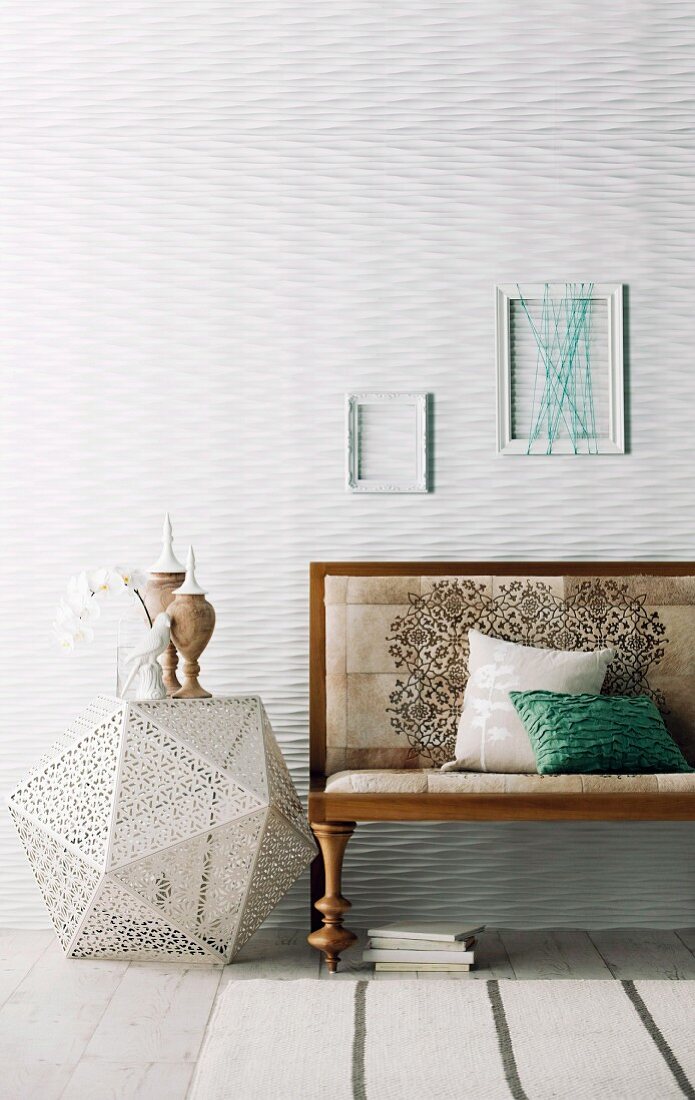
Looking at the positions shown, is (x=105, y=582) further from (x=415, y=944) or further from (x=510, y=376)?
(x=510, y=376)

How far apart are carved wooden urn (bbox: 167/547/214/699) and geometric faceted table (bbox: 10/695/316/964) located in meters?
0.11

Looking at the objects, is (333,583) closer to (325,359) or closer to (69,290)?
(325,359)

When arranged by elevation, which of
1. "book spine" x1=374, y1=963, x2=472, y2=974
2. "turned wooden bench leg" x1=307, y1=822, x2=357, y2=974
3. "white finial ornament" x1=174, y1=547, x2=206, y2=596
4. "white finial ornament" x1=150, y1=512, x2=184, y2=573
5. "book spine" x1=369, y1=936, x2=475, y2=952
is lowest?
"book spine" x1=374, y1=963, x2=472, y2=974

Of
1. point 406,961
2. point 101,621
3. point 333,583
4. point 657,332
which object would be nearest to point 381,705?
point 333,583

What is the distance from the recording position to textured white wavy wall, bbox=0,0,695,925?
10.9 ft

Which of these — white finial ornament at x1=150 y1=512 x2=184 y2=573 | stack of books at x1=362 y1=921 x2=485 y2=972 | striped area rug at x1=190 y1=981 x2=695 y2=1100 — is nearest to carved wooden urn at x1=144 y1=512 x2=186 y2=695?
white finial ornament at x1=150 y1=512 x2=184 y2=573

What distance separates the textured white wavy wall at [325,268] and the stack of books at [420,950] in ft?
2.82

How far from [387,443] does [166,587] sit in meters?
0.82

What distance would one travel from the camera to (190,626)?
2914 mm

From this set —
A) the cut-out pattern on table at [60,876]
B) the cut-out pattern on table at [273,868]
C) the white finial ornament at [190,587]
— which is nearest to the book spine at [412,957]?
the cut-out pattern on table at [273,868]

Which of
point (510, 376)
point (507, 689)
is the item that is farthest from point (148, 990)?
point (510, 376)

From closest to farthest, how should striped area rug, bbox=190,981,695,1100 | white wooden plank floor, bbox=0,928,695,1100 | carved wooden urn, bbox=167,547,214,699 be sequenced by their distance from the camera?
striped area rug, bbox=190,981,695,1100
white wooden plank floor, bbox=0,928,695,1100
carved wooden urn, bbox=167,547,214,699

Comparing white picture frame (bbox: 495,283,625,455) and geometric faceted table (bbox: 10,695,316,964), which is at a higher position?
white picture frame (bbox: 495,283,625,455)

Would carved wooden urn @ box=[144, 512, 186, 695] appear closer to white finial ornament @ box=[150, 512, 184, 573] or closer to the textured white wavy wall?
white finial ornament @ box=[150, 512, 184, 573]
